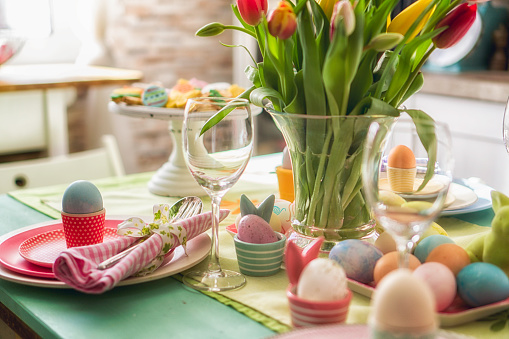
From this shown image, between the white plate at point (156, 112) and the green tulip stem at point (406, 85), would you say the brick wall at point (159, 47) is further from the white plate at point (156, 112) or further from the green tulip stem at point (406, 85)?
the green tulip stem at point (406, 85)

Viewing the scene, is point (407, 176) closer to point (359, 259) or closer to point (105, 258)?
point (359, 259)

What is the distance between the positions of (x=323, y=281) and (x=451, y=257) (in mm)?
178

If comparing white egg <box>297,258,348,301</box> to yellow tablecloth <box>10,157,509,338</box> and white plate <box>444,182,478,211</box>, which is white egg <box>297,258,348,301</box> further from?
white plate <box>444,182,478,211</box>

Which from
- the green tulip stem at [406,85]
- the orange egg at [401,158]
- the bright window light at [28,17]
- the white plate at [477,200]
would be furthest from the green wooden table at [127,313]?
the bright window light at [28,17]

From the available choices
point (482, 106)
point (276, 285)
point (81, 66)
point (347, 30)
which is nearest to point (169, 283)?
point (276, 285)

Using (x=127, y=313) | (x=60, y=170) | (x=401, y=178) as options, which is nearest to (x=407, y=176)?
(x=401, y=178)

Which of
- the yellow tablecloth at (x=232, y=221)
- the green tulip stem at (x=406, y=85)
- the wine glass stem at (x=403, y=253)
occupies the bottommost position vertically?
the yellow tablecloth at (x=232, y=221)

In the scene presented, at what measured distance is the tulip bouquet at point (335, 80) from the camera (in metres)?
0.74

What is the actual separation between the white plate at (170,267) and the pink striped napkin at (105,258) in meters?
0.01

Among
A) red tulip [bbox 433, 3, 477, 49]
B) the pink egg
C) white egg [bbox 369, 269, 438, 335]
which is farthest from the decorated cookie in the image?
white egg [bbox 369, 269, 438, 335]

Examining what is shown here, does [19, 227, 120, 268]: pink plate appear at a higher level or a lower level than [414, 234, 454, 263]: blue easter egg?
lower

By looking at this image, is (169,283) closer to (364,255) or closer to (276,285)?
(276,285)

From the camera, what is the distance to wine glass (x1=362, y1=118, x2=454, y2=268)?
58 cm

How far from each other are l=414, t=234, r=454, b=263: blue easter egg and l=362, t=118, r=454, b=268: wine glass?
0.21ft
